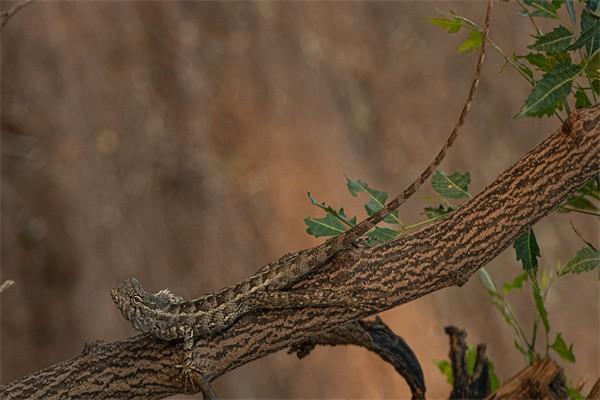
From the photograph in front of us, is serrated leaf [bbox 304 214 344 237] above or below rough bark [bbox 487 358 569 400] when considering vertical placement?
above

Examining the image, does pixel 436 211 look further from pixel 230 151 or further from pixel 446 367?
pixel 230 151

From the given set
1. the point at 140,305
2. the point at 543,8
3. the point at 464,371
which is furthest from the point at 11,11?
the point at 464,371

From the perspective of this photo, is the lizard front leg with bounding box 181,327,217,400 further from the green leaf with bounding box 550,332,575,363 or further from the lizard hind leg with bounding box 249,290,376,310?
the green leaf with bounding box 550,332,575,363

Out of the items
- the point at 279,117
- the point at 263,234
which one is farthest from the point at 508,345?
the point at 279,117

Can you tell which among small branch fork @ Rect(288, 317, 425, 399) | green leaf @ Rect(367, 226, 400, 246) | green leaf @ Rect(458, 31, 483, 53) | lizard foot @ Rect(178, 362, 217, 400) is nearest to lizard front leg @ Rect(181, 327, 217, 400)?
lizard foot @ Rect(178, 362, 217, 400)

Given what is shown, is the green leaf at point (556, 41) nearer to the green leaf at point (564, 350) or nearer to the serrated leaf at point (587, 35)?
the serrated leaf at point (587, 35)

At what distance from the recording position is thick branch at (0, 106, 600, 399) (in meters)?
1.94

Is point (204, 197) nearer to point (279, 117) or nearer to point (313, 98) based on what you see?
point (279, 117)

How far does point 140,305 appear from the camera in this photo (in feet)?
8.11

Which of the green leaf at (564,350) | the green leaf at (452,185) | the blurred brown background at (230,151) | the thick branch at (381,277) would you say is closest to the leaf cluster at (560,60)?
the thick branch at (381,277)

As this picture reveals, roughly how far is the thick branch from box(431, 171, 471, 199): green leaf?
261mm

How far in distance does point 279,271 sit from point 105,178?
11.3 feet

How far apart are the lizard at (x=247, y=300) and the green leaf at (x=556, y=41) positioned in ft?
0.50

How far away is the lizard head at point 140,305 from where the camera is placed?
2.38 metres
